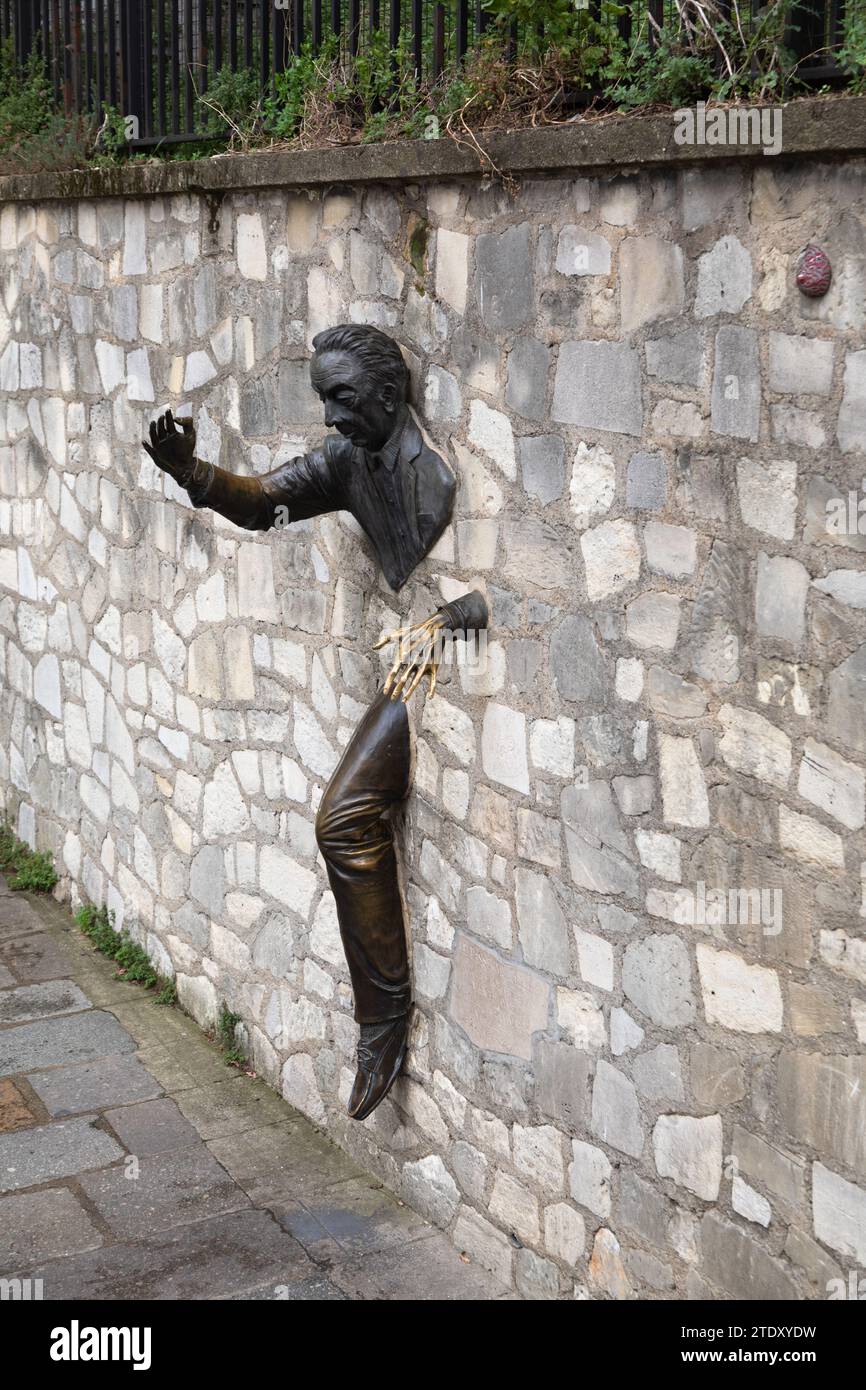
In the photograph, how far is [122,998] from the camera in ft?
20.9

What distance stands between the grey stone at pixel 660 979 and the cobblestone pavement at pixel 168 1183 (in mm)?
1153

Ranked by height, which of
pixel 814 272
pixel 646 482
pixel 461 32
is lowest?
pixel 646 482

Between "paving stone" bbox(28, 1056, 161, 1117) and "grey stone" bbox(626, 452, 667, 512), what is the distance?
10.2ft

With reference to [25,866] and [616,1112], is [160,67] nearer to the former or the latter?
[25,866]

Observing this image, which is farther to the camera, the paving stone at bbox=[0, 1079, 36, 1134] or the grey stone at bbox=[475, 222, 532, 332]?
the paving stone at bbox=[0, 1079, 36, 1134]

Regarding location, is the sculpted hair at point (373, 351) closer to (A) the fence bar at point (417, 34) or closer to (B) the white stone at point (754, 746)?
(A) the fence bar at point (417, 34)

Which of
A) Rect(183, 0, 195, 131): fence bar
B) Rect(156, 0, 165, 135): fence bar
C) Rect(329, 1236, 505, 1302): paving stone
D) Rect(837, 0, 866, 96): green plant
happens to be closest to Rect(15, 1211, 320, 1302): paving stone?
Rect(329, 1236, 505, 1302): paving stone

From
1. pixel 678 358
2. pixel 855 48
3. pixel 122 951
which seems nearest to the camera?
pixel 855 48

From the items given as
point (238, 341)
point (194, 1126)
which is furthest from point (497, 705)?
point (194, 1126)

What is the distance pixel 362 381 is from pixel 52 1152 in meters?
2.77

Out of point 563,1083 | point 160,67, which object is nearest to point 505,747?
point 563,1083

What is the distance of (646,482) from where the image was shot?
11.5ft

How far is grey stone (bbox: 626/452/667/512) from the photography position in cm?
347

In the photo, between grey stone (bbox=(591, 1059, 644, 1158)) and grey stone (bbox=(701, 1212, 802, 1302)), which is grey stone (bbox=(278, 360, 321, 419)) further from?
grey stone (bbox=(701, 1212, 802, 1302))
